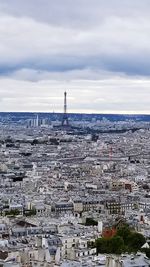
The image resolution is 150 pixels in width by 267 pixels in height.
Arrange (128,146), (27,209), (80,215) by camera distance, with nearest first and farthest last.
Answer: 1. (80,215)
2. (27,209)
3. (128,146)

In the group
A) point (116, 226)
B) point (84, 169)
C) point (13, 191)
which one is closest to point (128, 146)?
point (84, 169)

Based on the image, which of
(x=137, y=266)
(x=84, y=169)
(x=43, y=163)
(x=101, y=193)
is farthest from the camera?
(x=43, y=163)

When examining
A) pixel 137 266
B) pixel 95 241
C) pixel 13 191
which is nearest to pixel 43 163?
pixel 13 191

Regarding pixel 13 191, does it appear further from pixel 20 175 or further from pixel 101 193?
pixel 20 175

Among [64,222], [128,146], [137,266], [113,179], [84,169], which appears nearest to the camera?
[137,266]

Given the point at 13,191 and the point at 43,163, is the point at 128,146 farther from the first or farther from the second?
the point at 13,191

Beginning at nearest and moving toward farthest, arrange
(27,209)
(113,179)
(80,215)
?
(80,215)
(27,209)
(113,179)

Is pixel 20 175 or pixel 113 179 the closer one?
pixel 113 179

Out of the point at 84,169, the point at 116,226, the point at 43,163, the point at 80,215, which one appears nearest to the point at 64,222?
the point at 116,226

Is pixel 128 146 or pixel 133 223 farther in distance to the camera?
pixel 128 146
